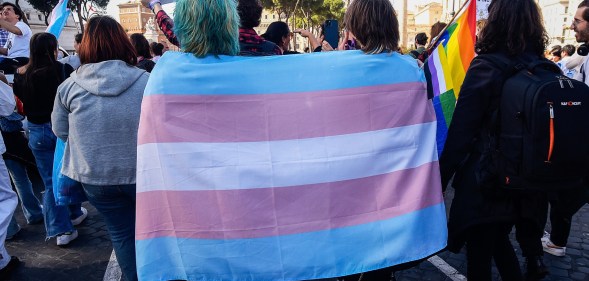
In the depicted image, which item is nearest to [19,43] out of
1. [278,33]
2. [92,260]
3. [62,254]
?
Result: [62,254]

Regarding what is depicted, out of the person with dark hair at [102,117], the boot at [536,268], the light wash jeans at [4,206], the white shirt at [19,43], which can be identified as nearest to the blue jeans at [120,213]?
the person with dark hair at [102,117]

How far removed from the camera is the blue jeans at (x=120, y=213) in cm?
252

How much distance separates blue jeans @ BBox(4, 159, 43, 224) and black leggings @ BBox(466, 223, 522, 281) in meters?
4.37

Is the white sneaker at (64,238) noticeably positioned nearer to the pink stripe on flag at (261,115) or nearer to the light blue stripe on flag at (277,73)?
the pink stripe on flag at (261,115)

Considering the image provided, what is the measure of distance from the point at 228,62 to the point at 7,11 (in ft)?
18.0

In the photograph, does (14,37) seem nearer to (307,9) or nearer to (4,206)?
(4,206)

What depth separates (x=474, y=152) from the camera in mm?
2303

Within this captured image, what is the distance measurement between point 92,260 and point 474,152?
3313mm

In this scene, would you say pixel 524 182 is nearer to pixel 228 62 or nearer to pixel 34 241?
pixel 228 62

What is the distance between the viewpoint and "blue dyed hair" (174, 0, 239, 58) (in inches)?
78.3

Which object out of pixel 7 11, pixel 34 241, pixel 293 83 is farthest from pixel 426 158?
pixel 7 11

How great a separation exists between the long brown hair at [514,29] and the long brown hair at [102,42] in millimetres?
2151

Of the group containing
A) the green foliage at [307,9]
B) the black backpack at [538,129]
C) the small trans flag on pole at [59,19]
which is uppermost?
the green foliage at [307,9]

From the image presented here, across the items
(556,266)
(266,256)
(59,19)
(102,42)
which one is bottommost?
(556,266)
